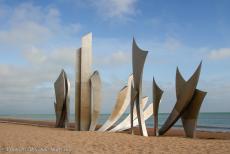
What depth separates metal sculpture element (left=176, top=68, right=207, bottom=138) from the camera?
11.8 meters

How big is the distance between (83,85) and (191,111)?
4540 millimetres

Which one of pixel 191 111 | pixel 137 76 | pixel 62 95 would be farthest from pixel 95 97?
pixel 191 111

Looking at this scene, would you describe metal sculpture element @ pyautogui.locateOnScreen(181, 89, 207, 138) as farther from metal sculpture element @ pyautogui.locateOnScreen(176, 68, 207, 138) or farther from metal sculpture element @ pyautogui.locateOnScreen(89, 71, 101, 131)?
metal sculpture element @ pyautogui.locateOnScreen(89, 71, 101, 131)

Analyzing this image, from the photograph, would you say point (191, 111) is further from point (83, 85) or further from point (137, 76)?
point (83, 85)

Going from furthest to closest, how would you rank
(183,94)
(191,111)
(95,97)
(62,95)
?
1. (62,95)
2. (95,97)
3. (191,111)
4. (183,94)

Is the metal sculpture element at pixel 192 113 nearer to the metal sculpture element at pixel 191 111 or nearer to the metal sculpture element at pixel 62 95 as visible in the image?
the metal sculpture element at pixel 191 111

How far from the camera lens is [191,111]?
12.0 m

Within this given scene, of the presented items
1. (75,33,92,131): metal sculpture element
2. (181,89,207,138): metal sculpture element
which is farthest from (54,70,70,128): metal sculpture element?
(181,89,207,138): metal sculpture element

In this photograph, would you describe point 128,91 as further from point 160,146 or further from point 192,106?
point 160,146

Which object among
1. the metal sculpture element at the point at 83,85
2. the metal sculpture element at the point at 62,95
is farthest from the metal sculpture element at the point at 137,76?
the metal sculpture element at the point at 62,95

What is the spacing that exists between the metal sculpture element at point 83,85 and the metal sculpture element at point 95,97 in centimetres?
18

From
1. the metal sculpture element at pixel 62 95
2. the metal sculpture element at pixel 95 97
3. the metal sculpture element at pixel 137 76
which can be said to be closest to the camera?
the metal sculpture element at pixel 137 76

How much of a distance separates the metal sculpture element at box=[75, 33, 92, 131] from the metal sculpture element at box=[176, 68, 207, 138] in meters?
3.80

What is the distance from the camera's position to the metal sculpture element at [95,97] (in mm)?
13336
